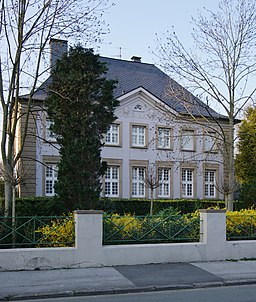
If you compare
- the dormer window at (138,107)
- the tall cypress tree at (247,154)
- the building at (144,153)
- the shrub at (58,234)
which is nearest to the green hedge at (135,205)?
the building at (144,153)

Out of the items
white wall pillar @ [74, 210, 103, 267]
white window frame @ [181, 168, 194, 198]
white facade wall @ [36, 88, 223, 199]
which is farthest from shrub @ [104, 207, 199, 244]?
white window frame @ [181, 168, 194, 198]

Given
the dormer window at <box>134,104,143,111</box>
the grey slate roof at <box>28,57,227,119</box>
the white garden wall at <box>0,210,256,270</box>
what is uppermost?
the grey slate roof at <box>28,57,227,119</box>

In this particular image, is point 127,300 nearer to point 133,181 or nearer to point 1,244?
point 1,244

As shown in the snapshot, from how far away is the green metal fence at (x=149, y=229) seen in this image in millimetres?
11422

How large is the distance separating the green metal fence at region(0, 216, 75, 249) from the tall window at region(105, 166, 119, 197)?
1766 centimetres

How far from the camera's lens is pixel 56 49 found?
14.6 metres

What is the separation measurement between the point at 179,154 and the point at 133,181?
4.17 metres

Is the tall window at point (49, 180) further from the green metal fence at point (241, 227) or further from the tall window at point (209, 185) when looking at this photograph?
the green metal fence at point (241, 227)

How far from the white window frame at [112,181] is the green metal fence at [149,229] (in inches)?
662

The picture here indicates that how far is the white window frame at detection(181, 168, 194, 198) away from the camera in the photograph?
3148cm

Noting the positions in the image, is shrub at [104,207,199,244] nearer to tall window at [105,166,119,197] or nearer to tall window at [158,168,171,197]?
tall window at [105,166,119,197]

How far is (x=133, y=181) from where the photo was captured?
29875 millimetres

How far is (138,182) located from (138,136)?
10.9 ft

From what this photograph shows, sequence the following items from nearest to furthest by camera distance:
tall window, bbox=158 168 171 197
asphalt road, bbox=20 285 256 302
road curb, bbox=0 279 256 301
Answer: asphalt road, bbox=20 285 256 302, road curb, bbox=0 279 256 301, tall window, bbox=158 168 171 197
